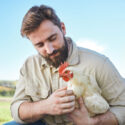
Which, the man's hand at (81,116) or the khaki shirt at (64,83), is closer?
the man's hand at (81,116)

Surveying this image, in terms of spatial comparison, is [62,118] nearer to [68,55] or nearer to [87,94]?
[87,94]

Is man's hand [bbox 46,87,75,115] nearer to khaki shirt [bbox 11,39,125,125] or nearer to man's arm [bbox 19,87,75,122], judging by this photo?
man's arm [bbox 19,87,75,122]

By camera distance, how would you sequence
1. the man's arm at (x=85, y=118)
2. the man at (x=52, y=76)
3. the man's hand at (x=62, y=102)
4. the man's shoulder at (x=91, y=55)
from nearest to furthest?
1. the man's hand at (x=62, y=102)
2. the man's arm at (x=85, y=118)
3. the man at (x=52, y=76)
4. the man's shoulder at (x=91, y=55)

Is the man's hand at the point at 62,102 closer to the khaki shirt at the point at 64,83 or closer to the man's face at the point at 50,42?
the khaki shirt at the point at 64,83

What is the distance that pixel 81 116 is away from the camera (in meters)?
1.81

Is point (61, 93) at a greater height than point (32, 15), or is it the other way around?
point (32, 15)

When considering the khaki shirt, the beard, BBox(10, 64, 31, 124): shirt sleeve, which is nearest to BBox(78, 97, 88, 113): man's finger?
the khaki shirt

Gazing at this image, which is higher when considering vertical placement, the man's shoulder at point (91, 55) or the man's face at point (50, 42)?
the man's face at point (50, 42)

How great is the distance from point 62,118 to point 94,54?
2.20 ft

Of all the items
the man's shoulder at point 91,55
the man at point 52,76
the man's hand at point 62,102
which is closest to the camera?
the man's hand at point 62,102

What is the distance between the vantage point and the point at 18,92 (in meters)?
2.21

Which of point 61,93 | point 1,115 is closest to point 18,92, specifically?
point 61,93

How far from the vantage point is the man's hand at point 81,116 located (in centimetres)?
177

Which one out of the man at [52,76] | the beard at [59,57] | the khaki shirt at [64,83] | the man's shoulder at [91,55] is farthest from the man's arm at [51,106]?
the man's shoulder at [91,55]
